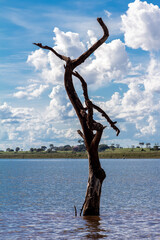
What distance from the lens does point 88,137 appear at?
23.3 meters

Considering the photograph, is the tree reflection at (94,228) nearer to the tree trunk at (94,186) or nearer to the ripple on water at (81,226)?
the ripple on water at (81,226)

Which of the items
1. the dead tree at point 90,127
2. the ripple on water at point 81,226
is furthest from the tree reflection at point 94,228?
the dead tree at point 90,127

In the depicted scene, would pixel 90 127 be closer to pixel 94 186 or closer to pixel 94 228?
pixel 94 186

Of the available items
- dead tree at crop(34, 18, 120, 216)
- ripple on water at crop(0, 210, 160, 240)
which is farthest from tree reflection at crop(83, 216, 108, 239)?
dead tree at crop(34, 18, 120, 216)

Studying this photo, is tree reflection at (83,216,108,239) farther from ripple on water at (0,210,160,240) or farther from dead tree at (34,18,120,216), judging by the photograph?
dead tree at (34,18,120,216)

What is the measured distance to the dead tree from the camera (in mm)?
22406

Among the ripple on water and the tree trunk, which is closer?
the ripple on water

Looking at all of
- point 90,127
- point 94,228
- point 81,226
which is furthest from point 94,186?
point 90,127

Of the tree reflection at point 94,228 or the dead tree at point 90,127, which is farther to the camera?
the dead tree at point 90,127

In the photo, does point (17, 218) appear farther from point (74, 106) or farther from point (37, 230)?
point (74, 106)

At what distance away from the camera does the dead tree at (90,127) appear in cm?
2241

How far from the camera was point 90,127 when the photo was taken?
2220cm

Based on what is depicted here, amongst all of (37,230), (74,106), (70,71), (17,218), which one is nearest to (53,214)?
(17,218)

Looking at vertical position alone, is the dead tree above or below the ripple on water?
above
